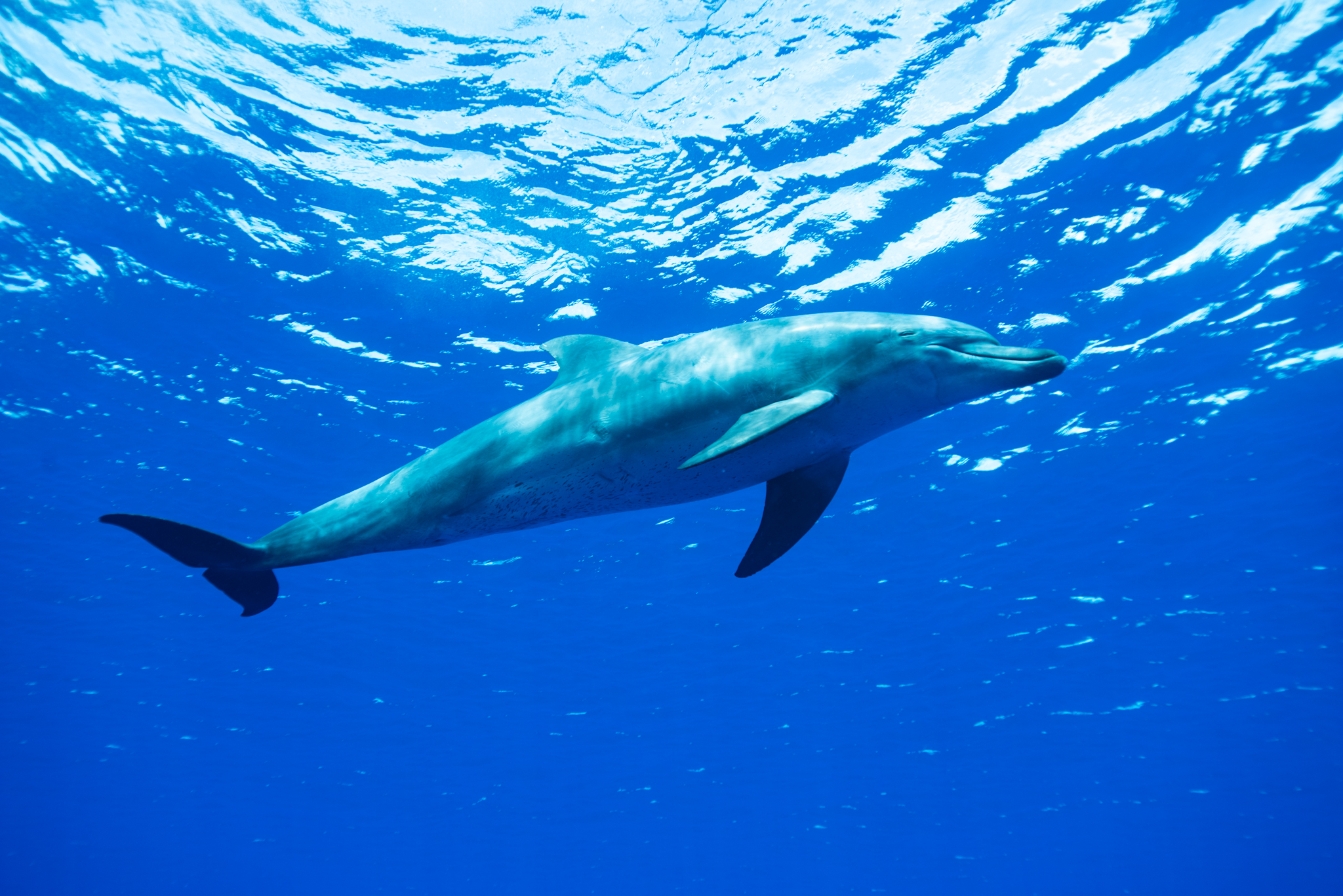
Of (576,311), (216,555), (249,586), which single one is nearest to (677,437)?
(216,555)

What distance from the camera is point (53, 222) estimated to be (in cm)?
1000

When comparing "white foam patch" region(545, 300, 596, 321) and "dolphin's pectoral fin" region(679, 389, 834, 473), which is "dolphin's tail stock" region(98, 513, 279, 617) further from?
"white foam patch" region(545, 300, 596, 321)

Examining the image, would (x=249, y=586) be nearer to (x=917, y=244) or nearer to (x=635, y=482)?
(x=635, y=482)

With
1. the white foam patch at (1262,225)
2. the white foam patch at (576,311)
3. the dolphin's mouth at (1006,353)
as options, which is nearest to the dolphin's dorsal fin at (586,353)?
the dolphin's mouth at (1006,353)

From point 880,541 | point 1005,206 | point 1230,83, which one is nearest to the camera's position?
point 1230,83

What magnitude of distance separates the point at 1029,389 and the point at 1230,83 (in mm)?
5887

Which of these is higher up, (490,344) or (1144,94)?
(490,344)

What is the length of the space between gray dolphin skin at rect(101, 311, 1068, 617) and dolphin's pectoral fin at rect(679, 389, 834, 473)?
0.02 meters

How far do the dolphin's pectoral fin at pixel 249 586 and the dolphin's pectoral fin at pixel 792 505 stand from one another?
326 centimetres

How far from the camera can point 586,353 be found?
4801mm

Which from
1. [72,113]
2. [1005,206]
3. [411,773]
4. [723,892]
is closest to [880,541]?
[1005,206]

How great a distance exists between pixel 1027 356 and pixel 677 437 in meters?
1.88

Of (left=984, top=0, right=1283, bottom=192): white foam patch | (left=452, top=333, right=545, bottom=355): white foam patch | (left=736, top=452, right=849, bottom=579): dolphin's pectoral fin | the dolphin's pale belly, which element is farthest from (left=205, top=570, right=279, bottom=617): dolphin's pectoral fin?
(left=984, top=0, right=1283, bottom=192): white foam patch

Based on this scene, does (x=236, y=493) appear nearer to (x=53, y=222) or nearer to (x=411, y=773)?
(x=53, y=222)
